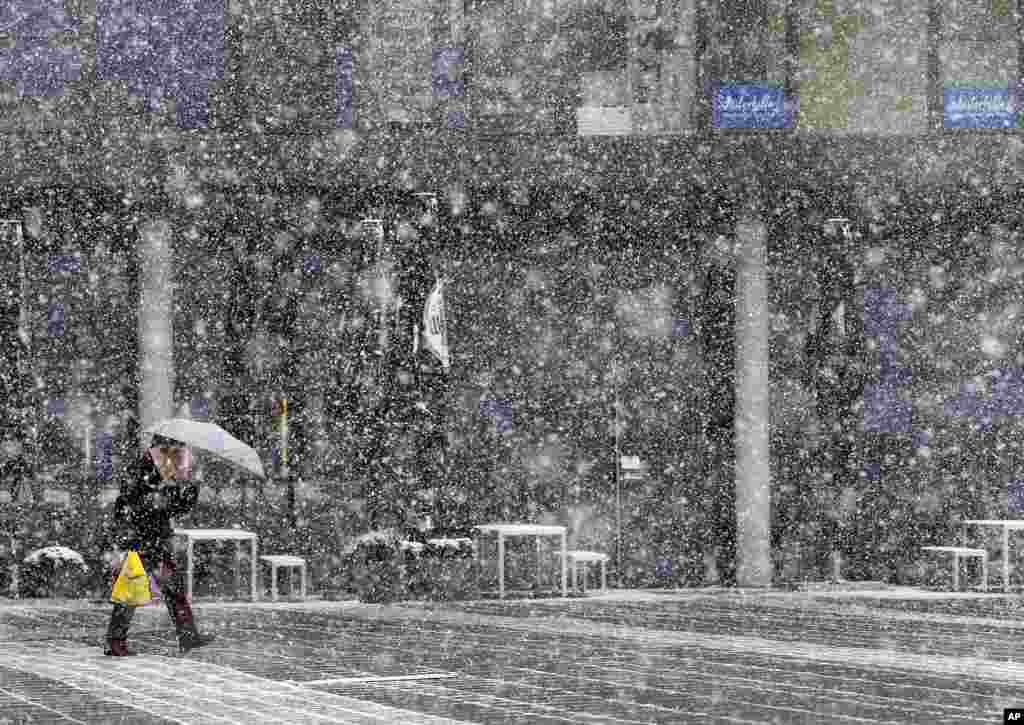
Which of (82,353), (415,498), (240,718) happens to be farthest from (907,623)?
(82,353)

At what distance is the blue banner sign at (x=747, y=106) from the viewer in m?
21.0

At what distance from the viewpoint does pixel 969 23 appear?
21.8m

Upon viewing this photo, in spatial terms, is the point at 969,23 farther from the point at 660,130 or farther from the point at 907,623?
the point at 907,623

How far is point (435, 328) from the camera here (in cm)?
1892

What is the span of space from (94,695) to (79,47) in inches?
476

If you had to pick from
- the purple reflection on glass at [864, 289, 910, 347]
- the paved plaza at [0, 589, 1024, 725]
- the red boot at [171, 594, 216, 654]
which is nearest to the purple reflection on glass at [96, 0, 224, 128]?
the paved plaza at [0, 589, 1024, 725]

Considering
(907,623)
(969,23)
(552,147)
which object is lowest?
(907,623)

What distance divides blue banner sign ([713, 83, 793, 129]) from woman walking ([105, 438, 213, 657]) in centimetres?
1056

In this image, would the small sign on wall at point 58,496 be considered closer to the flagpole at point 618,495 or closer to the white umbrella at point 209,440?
the flagpole at point 618,495

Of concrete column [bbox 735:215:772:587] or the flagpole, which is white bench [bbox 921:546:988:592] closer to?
concrete column [bbox 735:215:772:587]

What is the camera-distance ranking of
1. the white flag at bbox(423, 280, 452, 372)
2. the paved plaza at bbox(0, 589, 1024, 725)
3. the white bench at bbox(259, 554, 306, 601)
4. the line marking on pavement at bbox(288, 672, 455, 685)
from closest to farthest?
the paved plaza at bbox(0, 589, 1024, 725) < the line marking on pavement at bbox(288, 672, 455, 685) < the white bench at bbox(259, 554, 306, 601) < the white flag at bbox(423, 280, 452, 372)

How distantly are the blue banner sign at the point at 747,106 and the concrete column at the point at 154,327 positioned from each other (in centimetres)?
637

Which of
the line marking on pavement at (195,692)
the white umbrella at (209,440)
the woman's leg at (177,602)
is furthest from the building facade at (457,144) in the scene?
the line marking on pavement at (195,692)

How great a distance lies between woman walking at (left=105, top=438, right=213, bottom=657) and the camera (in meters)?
12.0
